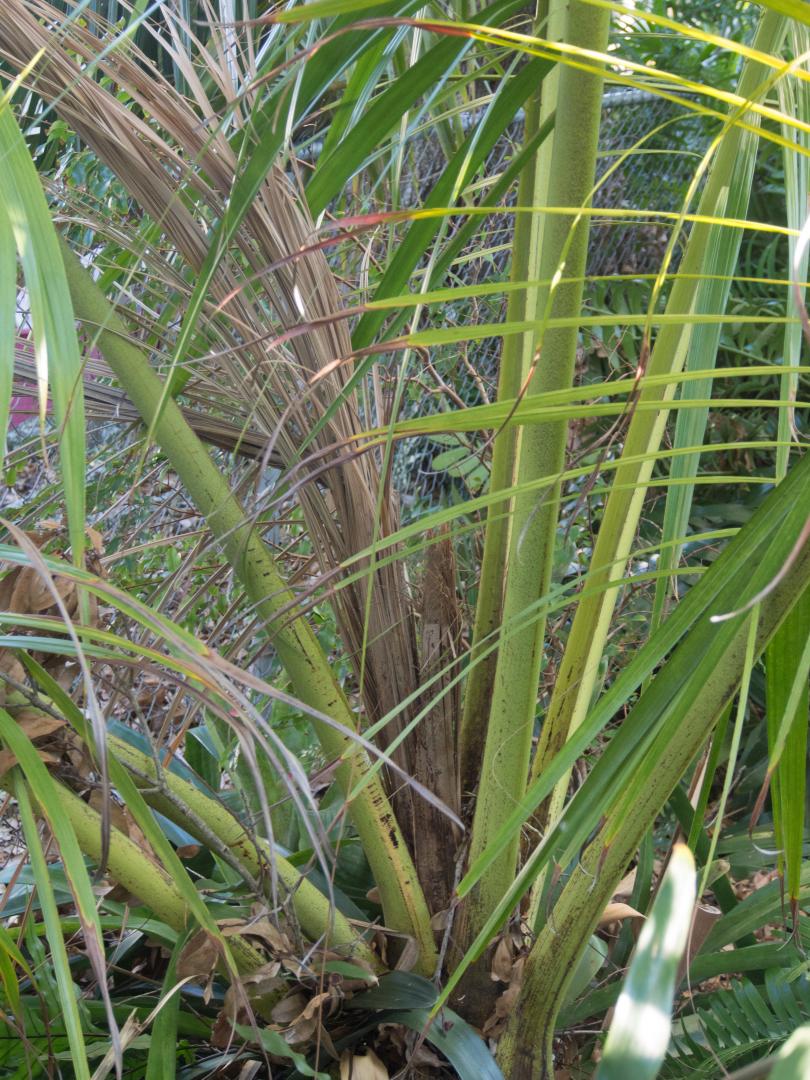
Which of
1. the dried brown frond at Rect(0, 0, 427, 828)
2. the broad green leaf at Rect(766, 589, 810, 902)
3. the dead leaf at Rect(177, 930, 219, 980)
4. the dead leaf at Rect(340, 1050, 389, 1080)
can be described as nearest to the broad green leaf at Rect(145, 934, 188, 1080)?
the dead leaf at Rect(177, 930, 219, 980)

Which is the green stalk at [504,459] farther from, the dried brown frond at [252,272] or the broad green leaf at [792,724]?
the broad green leaf at [792,724]

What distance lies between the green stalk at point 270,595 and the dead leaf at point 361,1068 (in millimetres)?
72

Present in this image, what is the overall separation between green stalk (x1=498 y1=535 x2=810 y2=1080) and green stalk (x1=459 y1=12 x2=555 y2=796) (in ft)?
0.53

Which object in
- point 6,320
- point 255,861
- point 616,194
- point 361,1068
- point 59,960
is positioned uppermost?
point 616,194

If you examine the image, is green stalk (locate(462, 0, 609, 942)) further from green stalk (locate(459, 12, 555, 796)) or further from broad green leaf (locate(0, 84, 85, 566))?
broad green leaf (locate(0, 84, 85, 566))

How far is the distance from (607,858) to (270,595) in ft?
0.89

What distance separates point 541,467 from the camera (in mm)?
547

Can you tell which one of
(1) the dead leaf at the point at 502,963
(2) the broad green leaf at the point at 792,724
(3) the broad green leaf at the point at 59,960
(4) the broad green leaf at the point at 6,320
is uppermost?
(4) the broad green leaf at the point at 6,320

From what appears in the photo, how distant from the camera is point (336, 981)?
0.68 meters

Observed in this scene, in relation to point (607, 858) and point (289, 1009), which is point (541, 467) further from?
point (289, 1009)

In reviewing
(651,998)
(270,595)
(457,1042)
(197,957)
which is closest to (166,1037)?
(197,957)

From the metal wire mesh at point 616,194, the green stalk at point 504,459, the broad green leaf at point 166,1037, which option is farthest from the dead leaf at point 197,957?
the metal wire mesh at point 616,194

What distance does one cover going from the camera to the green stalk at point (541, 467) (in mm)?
493

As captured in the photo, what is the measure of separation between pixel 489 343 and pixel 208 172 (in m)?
0.96
